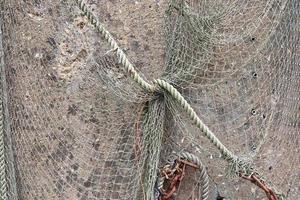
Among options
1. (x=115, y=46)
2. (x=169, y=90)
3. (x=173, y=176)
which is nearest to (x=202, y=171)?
(x=173, y=176)

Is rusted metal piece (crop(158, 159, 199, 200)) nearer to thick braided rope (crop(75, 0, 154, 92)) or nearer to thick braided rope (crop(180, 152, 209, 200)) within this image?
thick braided rope (crop(180, 152, 209, 200))

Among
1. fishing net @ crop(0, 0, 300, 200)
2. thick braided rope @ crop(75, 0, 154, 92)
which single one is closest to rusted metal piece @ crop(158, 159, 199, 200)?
Result: fishing net @ crop(0, 0, 300, 200)

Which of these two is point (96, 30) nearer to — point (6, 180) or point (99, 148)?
point (99, 148)

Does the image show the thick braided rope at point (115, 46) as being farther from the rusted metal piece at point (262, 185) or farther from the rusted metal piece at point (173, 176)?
the rusted metal piece at point (262, 185)

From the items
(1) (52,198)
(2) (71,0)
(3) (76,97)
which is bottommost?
(1) (52,198)

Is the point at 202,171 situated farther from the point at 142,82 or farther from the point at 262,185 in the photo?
the point at 142,82

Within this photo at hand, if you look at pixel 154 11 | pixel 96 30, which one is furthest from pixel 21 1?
pixel 154 11
